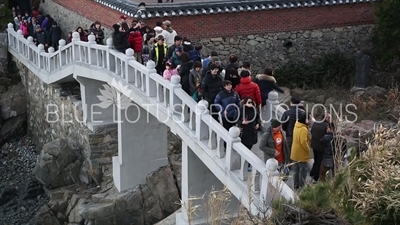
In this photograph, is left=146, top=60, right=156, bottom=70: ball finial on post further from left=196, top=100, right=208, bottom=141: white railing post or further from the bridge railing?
left=196, top=100, right=208, bottom=141: white railing post

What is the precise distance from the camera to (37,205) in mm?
19062

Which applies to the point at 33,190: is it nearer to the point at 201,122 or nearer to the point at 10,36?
the point at 10,36

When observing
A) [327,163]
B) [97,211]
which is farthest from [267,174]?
[97,211]

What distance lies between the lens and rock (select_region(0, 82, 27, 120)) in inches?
915

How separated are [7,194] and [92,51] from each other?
632cm

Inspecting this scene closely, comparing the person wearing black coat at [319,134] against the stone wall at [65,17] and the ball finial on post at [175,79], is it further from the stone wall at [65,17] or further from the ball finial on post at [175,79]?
the stone wall at [65,17]

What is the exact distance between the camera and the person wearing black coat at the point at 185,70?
12.2 meters

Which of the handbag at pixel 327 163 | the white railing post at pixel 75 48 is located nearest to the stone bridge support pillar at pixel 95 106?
the white railing post at pixel 75 48

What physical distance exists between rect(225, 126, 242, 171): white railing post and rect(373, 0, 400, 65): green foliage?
38.1ft

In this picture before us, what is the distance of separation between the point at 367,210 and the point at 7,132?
18599 mm

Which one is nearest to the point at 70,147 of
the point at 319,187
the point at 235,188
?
the point at 235,188

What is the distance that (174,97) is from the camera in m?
12.6

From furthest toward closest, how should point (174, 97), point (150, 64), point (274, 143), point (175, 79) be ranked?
point (150, 64)
point (174, 97)
point (175, 79)
point (274, 143)

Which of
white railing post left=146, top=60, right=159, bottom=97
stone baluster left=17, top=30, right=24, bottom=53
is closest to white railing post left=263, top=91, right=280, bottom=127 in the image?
white railing post left=146, top=60, right=159, bottom=97
